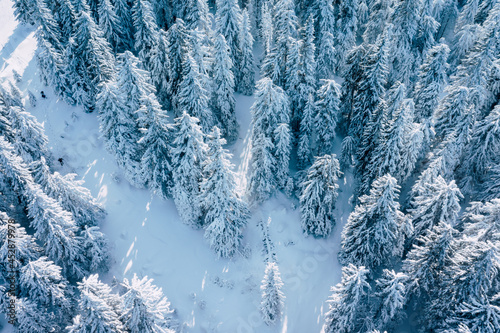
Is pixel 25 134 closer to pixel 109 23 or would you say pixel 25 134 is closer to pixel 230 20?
pixel 109 23

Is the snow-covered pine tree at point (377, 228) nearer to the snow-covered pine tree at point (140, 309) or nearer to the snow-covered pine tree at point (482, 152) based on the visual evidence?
the snow-covered pine tree at point (482, 152)

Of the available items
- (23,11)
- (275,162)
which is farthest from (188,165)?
(23,11)

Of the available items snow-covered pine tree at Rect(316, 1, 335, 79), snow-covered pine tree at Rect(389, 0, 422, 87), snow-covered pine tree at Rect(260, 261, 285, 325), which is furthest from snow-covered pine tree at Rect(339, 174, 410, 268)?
snow-covered pine tree at Rect(389, 0, 422, 87)

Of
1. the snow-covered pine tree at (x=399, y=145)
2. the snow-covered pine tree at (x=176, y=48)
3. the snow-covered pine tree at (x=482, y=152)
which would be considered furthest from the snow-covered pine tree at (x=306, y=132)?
the snow-covered pine tree at (x=482, y=152)

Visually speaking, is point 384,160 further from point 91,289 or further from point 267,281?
point 91,289

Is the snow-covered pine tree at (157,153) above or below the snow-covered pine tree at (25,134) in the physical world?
below

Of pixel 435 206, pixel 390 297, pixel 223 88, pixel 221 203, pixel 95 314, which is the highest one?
pixel 223 88
